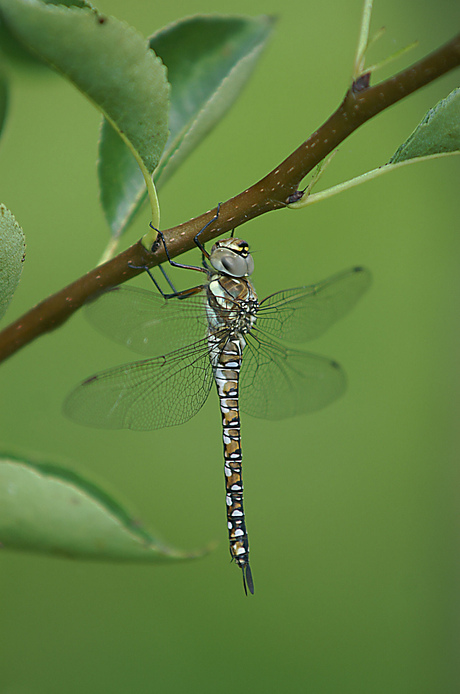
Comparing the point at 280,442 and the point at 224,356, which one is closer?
the point at 224,356

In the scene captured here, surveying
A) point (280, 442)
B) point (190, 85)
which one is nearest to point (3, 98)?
point (190, 85)

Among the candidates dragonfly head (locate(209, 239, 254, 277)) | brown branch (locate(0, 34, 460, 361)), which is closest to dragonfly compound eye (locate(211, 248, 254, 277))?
dragonfly head (locate(209, 239, 254, 277))

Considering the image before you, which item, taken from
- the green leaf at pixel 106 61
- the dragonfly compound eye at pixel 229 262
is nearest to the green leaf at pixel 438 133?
the green leaf at pixel 106 61

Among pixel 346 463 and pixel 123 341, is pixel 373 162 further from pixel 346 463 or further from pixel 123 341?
pixel 123 341

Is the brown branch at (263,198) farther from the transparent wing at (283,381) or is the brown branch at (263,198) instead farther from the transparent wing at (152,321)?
the transparent wing at (283,381)

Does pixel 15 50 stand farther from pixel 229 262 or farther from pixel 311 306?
pixel 311 306

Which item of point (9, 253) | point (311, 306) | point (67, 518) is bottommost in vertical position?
point (67, 518)
